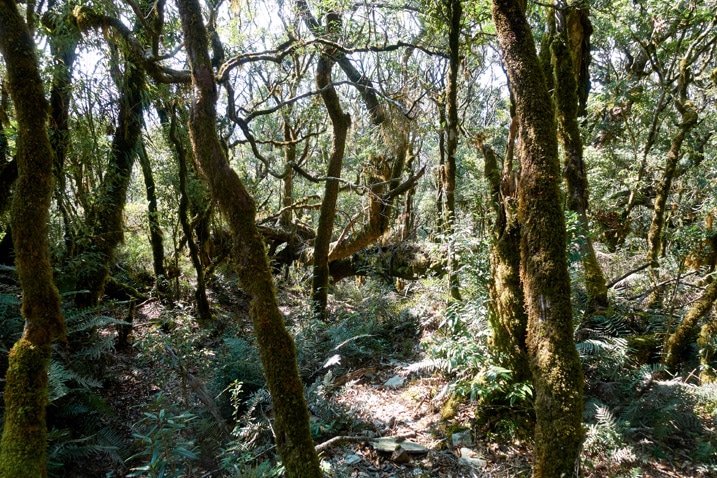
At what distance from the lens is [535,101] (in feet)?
8.56

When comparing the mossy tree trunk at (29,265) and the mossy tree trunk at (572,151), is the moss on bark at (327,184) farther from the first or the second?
the mossy tree trunk at (29,265)

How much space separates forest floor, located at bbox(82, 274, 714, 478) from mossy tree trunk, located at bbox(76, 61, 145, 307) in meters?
1.31

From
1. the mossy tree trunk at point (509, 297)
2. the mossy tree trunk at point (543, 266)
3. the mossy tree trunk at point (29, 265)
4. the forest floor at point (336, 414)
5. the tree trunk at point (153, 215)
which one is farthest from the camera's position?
the tree trunk at point (153, 215)

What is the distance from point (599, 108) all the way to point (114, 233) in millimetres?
11330

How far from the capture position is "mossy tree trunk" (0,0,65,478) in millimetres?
2375

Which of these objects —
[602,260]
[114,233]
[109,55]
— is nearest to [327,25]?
[109,55]

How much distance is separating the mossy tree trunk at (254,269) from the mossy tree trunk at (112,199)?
3.91m

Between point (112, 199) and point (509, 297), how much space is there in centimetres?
617

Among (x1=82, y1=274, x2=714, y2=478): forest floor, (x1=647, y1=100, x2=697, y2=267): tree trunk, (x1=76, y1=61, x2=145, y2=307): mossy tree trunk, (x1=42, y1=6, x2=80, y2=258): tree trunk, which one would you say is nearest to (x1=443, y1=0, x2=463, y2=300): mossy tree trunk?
(x1=82, y1=274, x2=714, y2=478): forest floor

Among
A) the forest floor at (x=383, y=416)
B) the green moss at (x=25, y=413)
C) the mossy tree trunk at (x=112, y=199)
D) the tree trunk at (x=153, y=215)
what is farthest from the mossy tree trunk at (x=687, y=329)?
the tree trunk at (x=153, y=215)

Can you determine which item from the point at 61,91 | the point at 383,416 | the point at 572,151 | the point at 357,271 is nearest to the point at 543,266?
the point at 383,416

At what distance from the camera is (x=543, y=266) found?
2.46 m

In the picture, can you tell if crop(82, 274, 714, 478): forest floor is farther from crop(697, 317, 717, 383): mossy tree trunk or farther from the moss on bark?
crop(697, 317, 717, 383): mossy tree trunk

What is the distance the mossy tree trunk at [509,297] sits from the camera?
12.2ft
